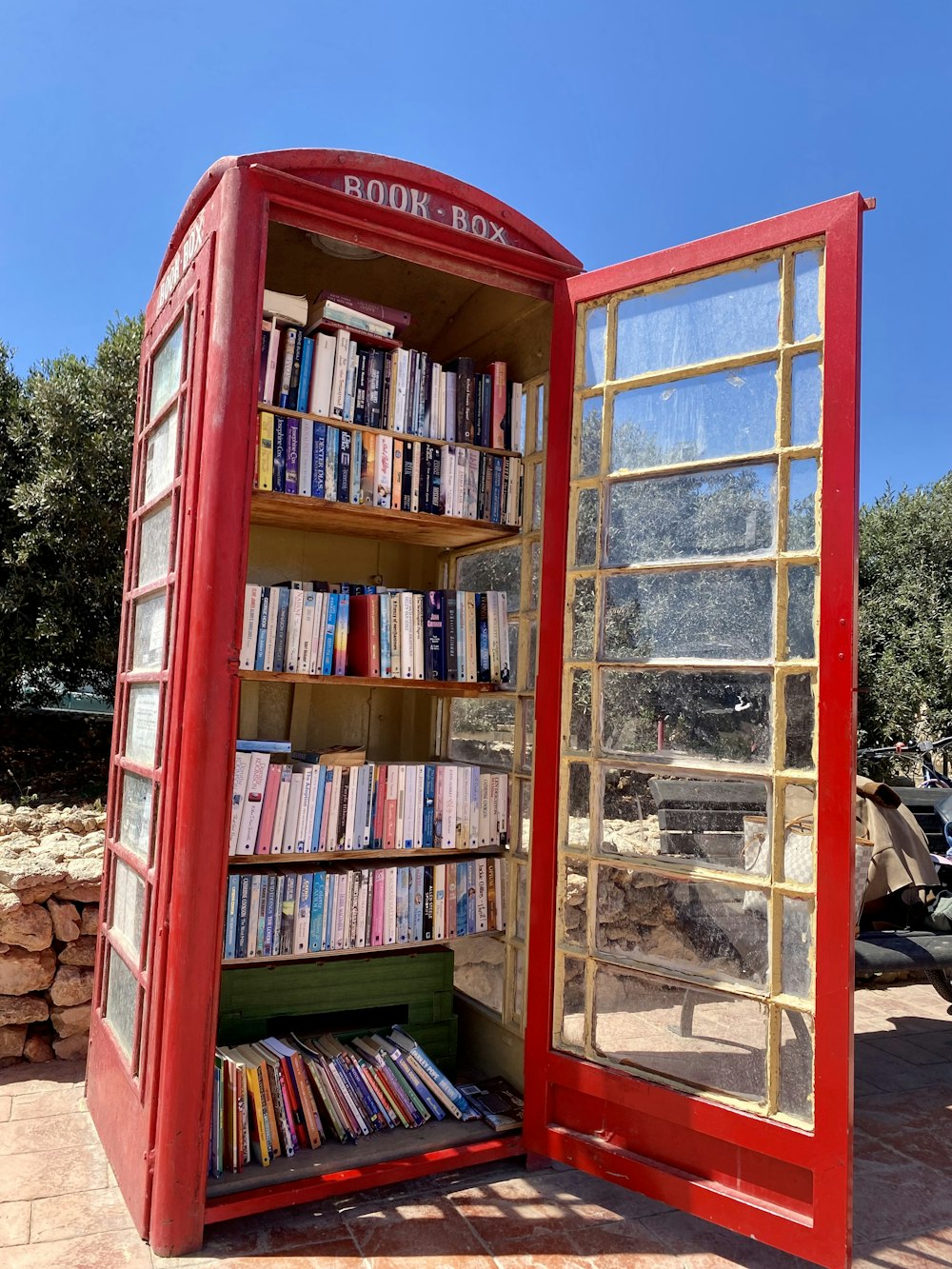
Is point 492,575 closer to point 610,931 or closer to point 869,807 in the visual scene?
point 610,931

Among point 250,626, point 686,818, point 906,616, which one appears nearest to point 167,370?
point 250,626

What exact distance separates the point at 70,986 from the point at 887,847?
134 inches

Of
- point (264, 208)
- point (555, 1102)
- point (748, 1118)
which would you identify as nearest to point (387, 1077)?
point (555, 1102)

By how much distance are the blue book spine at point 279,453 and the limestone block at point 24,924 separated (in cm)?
212

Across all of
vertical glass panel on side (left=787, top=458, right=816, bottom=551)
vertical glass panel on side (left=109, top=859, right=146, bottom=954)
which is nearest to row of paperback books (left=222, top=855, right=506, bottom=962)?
vertical glass panel on side (left=109, top=859, right=146, bottom=954)

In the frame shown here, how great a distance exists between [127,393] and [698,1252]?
602 cm

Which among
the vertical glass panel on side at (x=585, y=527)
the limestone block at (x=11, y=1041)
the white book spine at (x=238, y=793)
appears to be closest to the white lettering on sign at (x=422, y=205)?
the vertical glass panel on side at (x=585, y=527)

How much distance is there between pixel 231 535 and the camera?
231 centimetres

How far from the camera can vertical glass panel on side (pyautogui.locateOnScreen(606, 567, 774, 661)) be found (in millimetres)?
2348

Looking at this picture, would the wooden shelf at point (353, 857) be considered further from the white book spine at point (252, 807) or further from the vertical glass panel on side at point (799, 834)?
the vertical glass panel on side at point (799, 834)

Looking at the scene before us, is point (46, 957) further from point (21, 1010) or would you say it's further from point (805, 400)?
point (805, 400)

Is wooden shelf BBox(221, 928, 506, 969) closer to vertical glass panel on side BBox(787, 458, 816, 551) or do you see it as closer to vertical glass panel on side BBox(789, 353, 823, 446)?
vertical glass panel on side BBox(787, 458, 816, 551)

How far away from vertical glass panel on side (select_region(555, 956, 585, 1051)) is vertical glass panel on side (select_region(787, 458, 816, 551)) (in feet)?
4.50

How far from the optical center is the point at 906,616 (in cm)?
1102
